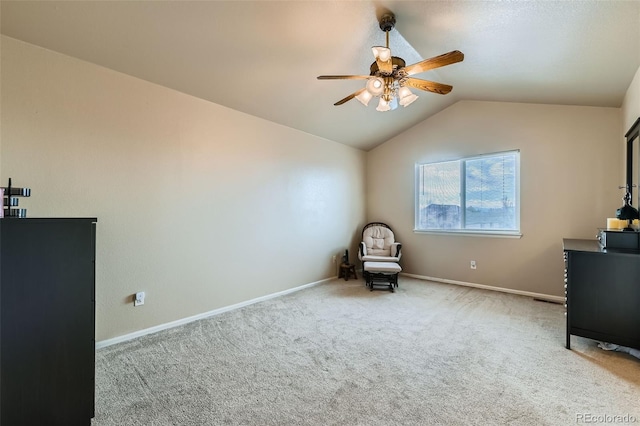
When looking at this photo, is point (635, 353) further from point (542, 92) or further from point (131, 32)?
point (131, 32)

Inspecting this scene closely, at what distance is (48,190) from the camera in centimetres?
222

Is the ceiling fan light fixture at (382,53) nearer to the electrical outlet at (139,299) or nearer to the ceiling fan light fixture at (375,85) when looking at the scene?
the ceiling fan light fixture at (375,85)

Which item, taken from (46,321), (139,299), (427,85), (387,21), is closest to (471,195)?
(427,85)

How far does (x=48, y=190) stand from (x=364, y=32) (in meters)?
2.98

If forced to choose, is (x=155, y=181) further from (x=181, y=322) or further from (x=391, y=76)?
(x=391, y=76)

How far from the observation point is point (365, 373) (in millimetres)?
2057

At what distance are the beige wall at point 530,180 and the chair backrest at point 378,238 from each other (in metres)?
0.32

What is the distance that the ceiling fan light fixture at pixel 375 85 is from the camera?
230cm

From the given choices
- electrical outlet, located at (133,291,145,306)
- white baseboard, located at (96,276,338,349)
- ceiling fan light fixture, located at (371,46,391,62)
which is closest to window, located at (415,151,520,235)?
white baseboard, located at (96,276,338,349)

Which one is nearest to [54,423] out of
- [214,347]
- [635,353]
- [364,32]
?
[214,347]

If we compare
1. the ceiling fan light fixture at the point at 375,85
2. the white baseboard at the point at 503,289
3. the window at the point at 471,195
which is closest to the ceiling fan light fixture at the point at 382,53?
the ceiling fan light fixture at the point at 375,85

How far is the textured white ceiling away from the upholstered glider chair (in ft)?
8.18

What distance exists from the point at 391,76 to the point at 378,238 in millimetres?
3206

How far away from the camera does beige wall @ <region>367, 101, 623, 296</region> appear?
11.5 feet
